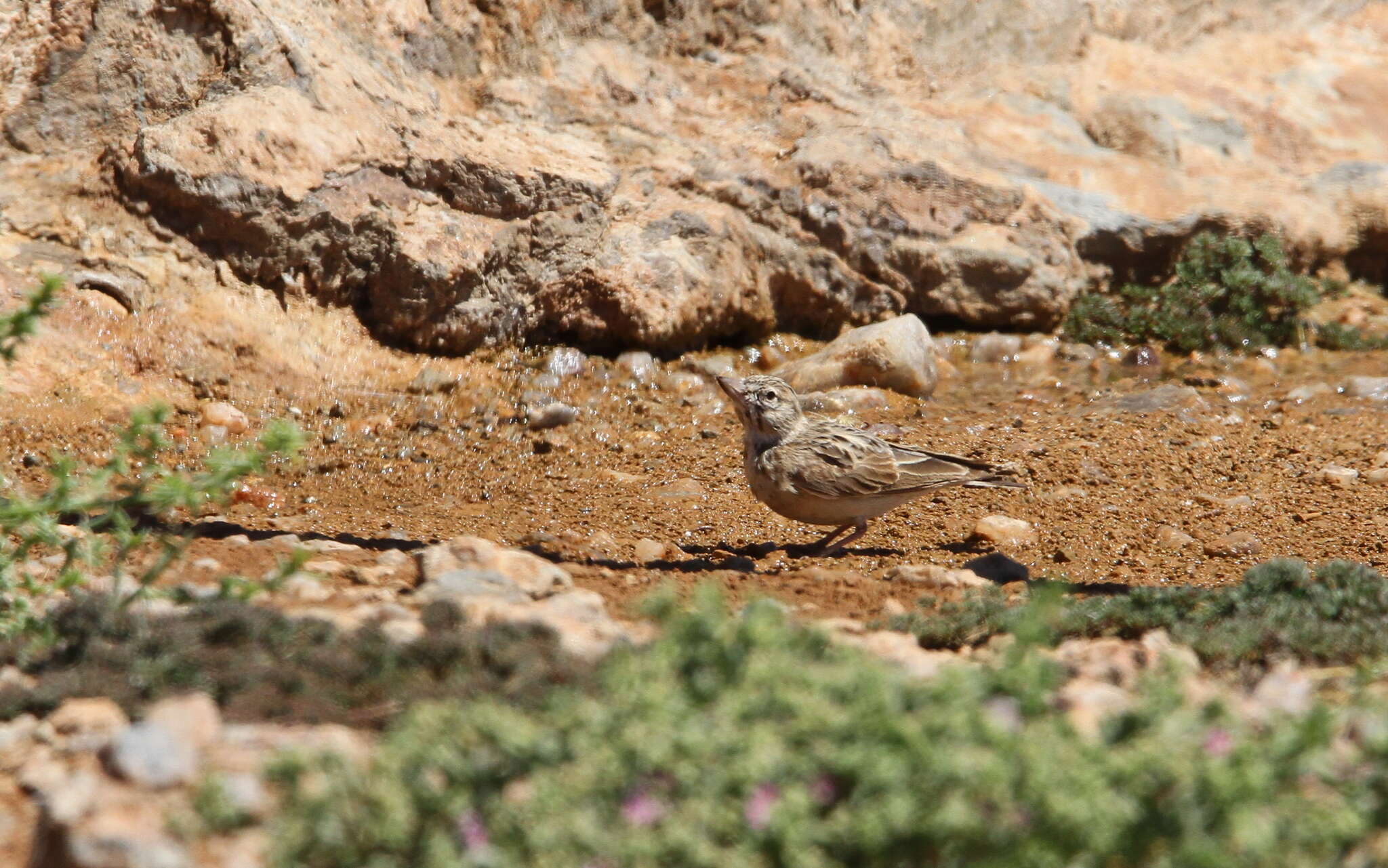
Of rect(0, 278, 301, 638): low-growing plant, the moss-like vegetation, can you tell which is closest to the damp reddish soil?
rect(0, 278, 301, 638): low-growing plant

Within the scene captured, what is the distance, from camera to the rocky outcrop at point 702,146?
7461mm

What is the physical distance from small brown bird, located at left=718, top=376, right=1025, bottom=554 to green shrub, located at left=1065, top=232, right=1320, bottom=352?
10.6 feet

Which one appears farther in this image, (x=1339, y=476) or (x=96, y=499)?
(x=1339, y=476)

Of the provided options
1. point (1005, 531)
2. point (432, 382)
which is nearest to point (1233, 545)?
point (1005, 531)

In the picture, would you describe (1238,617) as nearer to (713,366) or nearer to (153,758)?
(153,758)

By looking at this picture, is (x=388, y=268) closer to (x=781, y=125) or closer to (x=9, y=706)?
(x=781, y=125)

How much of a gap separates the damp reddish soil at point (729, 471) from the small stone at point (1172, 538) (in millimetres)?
12

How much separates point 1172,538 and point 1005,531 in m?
0.77

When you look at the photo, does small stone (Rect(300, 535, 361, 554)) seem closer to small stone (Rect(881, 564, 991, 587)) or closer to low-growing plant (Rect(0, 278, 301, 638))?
low-growing plant (Rect(0, 278, 301, 638))

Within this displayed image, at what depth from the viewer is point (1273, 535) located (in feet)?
21.2

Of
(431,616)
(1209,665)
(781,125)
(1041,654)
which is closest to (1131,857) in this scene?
(1041,654)

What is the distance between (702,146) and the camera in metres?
8.91

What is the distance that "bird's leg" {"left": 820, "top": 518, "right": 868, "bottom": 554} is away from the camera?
6.32m

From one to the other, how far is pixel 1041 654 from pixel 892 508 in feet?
8.86
